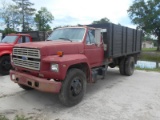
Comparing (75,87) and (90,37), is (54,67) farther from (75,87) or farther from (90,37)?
(90,37)

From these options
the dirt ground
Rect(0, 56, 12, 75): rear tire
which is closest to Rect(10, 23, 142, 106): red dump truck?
the dirt ground

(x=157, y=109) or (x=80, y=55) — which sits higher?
(x=80, y=55)

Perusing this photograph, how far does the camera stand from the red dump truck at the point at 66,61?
4754 millimetres

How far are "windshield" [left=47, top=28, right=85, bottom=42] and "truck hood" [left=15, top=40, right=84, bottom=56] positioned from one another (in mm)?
376

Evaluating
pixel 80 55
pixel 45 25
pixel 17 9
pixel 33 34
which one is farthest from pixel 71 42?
pixel 45 25

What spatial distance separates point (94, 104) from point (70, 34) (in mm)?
2323

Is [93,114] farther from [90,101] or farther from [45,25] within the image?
[45,25]

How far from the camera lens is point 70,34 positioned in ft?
20.4

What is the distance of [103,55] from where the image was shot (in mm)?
7031

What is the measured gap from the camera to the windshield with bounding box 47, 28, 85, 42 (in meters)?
6.05

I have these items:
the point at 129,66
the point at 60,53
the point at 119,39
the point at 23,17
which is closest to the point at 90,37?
the point at 60,53

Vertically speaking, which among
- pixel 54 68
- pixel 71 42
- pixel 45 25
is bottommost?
pixel 54 68

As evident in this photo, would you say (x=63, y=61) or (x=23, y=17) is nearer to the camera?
(x=63, y=61)

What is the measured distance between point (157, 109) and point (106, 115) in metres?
1.48
